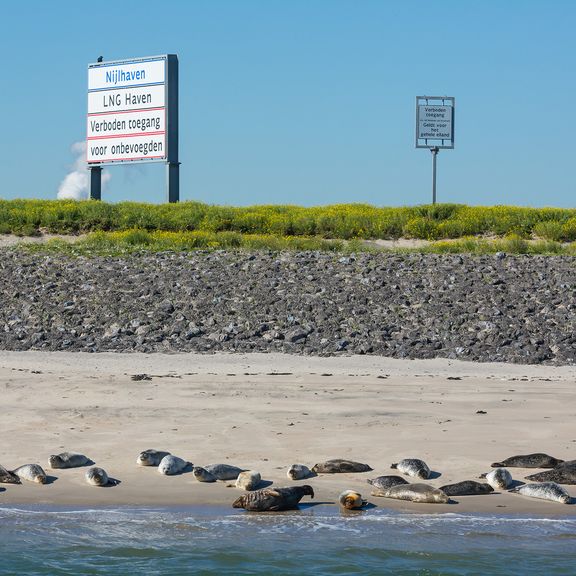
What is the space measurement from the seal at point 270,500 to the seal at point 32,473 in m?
1.57

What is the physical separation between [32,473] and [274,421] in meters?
2.77

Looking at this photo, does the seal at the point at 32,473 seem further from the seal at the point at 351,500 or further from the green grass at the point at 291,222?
the green grass at the point at 291,222

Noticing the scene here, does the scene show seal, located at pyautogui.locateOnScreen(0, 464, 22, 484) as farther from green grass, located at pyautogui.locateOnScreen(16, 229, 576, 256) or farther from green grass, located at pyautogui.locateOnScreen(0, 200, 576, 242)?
green grass, located at pyautogui.locateOnScreen(0, 200, 576, 242)

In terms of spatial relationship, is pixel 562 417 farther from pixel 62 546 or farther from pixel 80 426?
pixel 62 546

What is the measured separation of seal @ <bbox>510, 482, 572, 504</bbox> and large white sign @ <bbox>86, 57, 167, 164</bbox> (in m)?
27.6

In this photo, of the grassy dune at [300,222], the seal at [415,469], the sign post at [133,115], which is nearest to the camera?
the seal at [415,469]

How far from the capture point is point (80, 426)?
406 inches

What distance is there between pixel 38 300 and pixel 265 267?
441 centimetres

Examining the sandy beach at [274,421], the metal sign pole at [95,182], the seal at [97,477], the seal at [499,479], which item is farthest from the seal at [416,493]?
the metal sign pole at [95,182]

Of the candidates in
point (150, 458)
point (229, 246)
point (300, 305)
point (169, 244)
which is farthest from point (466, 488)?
point (169, 244)

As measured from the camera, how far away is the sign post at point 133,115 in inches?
1366

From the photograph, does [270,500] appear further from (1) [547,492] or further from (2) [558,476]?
(2) [558,476]

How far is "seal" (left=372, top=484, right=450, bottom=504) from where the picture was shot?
26.4 ft

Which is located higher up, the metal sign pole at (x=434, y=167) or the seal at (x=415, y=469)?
the metal sign pole at (x=434, y=167)
